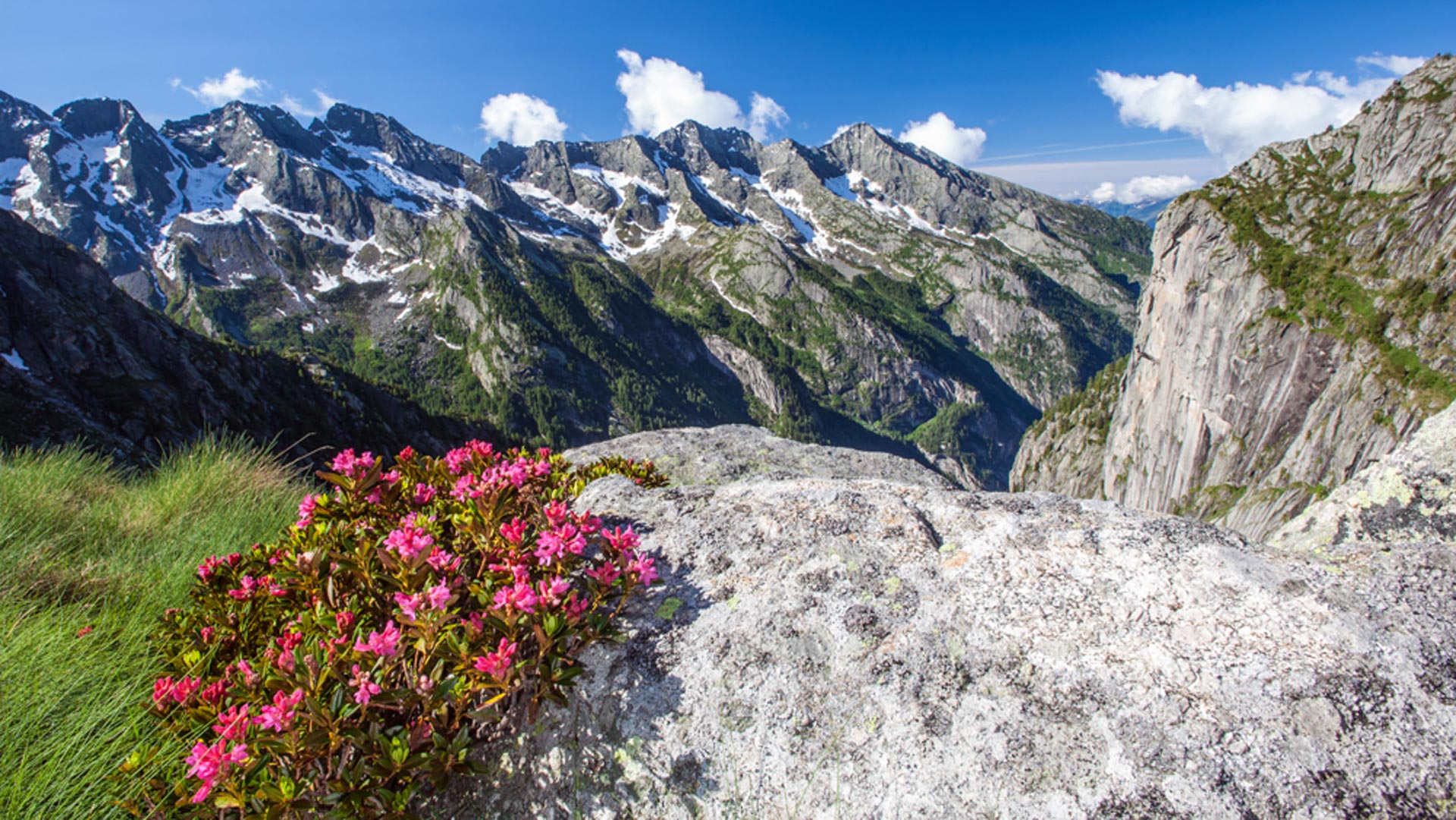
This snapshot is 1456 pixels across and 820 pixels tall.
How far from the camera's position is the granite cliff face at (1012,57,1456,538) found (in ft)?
229

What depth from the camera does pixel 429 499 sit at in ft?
15.7

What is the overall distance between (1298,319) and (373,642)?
115186 millimetres

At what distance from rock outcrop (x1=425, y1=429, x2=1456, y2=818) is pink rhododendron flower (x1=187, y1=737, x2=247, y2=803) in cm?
92

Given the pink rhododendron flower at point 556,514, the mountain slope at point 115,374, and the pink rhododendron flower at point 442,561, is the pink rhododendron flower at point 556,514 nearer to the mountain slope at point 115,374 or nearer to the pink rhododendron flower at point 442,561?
the pink rhododendron flower at point 442,561

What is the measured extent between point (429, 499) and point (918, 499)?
4308mm

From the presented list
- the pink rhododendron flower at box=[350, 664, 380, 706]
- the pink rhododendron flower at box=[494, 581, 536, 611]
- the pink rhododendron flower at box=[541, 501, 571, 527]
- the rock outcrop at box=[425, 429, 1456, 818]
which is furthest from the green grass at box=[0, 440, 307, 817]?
the pink rhododendron flower at box=[541, 501, 571, 527]

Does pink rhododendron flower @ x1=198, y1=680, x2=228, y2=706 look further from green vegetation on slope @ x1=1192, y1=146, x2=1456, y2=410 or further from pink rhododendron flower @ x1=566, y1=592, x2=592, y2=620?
green vegetation on slope @ x1=1192, y1=146, x2=1456, y2=410

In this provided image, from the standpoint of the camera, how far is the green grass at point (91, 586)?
106 inches

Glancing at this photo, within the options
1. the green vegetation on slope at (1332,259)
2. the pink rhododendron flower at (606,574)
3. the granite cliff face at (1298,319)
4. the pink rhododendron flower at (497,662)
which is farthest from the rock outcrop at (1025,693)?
the green vegetation on slope at (1332,259)

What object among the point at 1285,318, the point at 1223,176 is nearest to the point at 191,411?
the point at 1285,318

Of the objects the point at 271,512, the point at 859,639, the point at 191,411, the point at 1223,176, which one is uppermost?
the point at 1223,176

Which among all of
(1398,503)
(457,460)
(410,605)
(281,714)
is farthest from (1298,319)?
(281,714)

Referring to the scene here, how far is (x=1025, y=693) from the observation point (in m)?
3.11

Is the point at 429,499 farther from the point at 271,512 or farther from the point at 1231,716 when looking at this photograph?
the point at 1231,716
